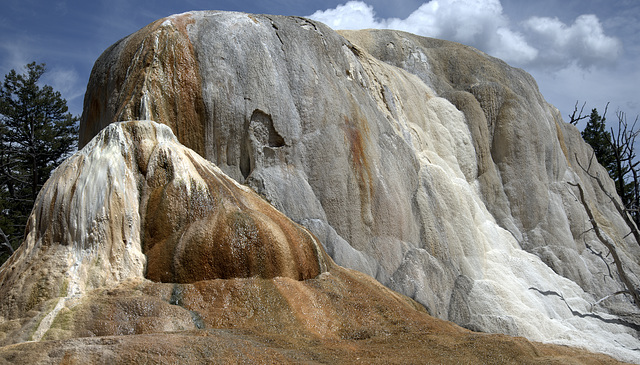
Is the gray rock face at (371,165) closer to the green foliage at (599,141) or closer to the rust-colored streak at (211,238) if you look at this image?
the rust-colored streak at (211,238)

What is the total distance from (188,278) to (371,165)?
18.6 feet

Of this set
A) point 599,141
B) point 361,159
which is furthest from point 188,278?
point 599,141

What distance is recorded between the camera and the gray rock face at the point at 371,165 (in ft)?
36.8

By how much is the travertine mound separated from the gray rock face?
83.3 inches

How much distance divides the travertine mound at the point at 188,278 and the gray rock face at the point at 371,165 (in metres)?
2.12

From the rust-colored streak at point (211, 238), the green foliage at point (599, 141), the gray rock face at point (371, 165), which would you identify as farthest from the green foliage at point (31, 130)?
the green foliage at point (599, 141)

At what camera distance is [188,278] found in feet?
25.1

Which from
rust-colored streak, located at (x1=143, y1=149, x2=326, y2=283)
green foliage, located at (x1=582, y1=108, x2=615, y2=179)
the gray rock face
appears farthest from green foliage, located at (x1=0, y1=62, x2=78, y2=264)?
green foliage, located at (x1=582, y1=108, x2=615, y2=179)

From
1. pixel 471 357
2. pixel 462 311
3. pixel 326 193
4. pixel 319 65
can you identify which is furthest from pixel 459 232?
pixel 471 357

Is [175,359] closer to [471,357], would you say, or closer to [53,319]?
[53,319]

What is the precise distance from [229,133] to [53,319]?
546 centimetres

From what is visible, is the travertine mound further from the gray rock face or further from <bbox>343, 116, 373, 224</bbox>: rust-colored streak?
<bbox>343, 116, 373, 224</bbox>: rust-colored streak

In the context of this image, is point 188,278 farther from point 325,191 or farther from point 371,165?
point 371,165

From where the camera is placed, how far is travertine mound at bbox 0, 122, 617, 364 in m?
6.42
